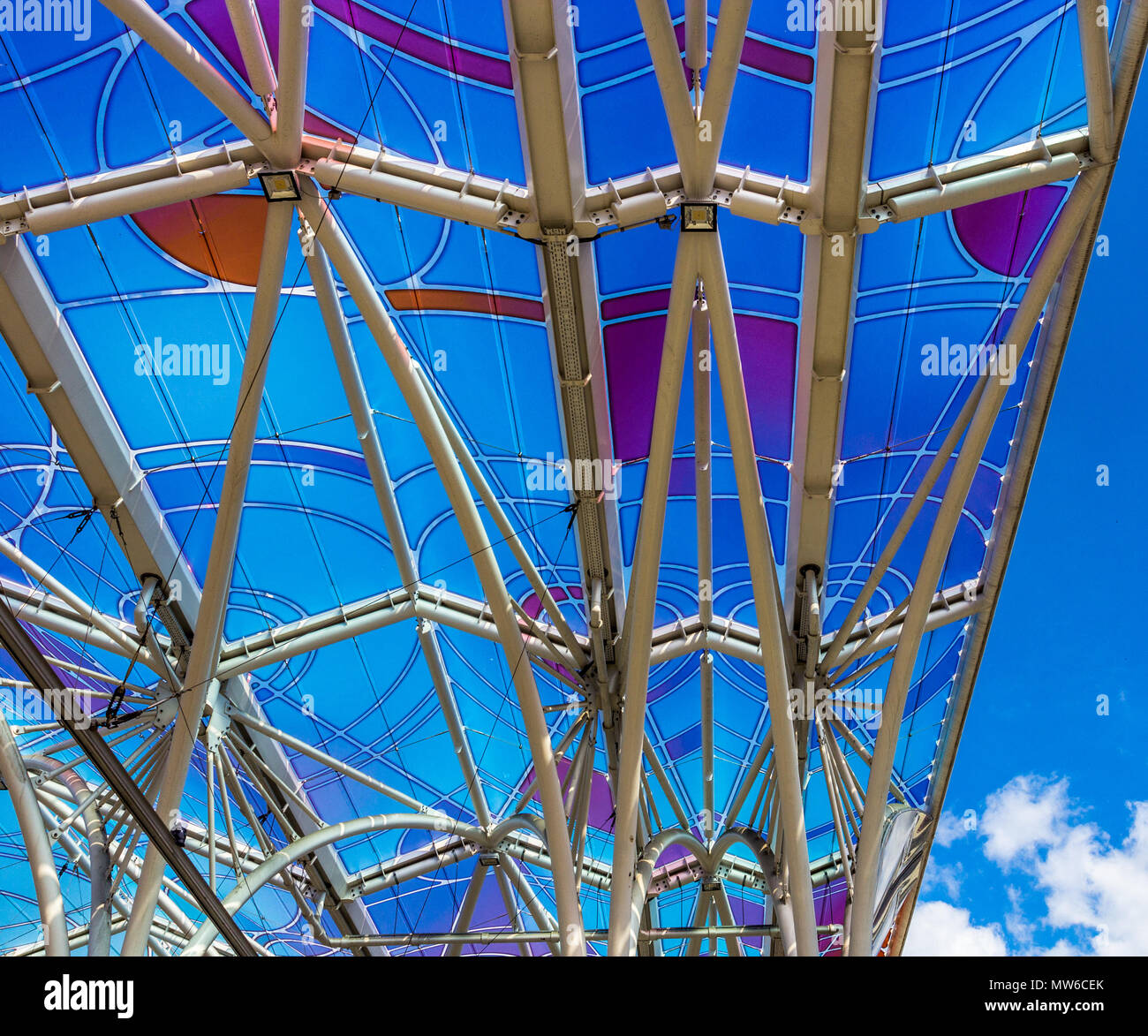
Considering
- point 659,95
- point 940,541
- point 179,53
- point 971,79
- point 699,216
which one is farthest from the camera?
point 940,541

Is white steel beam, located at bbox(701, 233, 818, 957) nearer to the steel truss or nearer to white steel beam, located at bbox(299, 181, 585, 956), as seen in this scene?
the steel truss

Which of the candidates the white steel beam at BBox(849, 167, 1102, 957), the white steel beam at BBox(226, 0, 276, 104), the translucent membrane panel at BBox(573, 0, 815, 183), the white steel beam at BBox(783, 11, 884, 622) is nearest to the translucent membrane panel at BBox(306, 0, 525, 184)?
the translucent membrane panel at BBox(573, 0, 815, 183)

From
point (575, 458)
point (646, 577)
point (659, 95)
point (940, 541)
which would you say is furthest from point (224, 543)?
point (940, 541)

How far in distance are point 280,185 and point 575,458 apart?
8189 mm

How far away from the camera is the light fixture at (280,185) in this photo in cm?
1641

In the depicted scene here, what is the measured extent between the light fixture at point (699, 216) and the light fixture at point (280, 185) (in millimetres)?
5766

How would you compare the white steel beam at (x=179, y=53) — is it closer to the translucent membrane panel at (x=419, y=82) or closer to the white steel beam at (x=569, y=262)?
the translucent membrane panel at (x=419, y=82)

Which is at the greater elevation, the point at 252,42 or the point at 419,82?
the point at 419,82

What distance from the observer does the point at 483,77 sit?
1762cm

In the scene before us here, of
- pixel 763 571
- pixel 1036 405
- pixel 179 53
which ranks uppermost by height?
pixel 179 53

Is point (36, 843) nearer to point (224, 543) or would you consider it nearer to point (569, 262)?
point (224, 543)

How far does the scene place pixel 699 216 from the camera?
53.7ft

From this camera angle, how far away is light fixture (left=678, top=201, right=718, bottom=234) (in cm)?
1630
